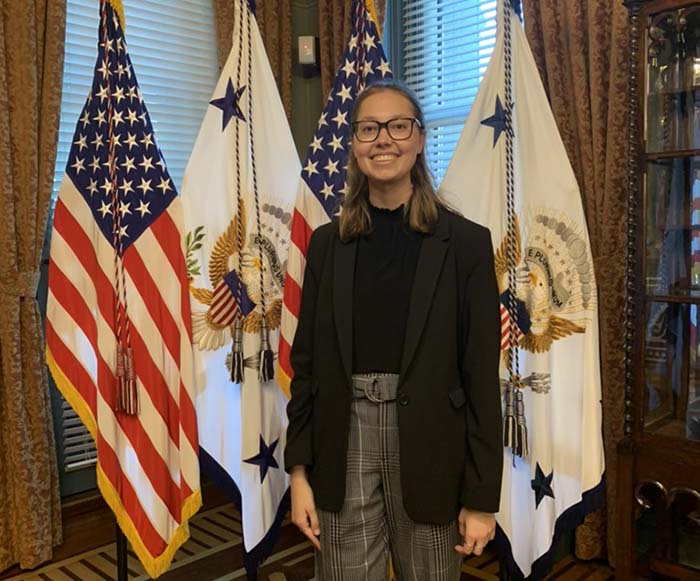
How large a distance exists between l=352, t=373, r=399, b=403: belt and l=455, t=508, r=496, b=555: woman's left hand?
0.28 m

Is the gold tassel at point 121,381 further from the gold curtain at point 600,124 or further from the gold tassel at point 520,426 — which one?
the gold curtain at point 600,124

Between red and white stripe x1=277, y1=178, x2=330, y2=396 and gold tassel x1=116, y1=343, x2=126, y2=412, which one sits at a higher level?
red and white stripe x1=277, y1=178, x2=330, y2=396

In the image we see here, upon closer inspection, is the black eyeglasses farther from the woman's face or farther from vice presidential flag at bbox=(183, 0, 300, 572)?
vice presidential flag at bbox=(183, 0, 300, 572)

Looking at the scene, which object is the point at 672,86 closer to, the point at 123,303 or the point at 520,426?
the point at 520,426

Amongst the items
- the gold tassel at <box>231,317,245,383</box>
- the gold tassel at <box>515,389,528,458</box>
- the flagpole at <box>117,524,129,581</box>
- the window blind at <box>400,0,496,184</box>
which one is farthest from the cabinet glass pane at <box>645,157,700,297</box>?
the flagpole at <box>117,524,129,581</box>

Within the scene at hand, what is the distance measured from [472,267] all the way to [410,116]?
349mm

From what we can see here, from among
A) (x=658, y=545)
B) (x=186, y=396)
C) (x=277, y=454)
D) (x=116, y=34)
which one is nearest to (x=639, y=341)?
(x=658, y=545)

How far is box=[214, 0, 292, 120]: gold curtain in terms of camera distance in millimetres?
2934

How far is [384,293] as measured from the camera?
54.5 inches

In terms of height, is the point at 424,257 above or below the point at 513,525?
above

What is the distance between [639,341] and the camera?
1.89 m

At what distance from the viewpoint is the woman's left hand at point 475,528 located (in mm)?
1340

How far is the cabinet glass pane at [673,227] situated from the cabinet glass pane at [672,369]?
0.07 metres

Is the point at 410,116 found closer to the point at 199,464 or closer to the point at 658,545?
the point at 199,464
